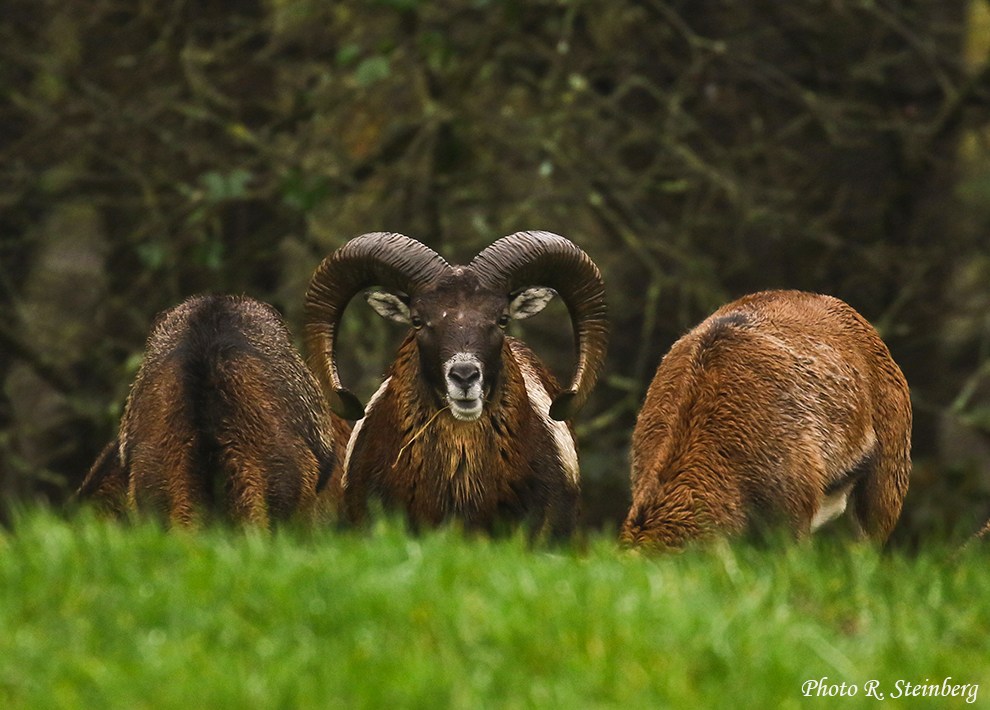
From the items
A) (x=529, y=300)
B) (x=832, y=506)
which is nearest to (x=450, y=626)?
(x=529, y=300)

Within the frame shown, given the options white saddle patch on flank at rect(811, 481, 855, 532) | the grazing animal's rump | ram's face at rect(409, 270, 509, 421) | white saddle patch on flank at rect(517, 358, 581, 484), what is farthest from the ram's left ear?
white saddle patch on flank at rect(811, 481, 855, 532)

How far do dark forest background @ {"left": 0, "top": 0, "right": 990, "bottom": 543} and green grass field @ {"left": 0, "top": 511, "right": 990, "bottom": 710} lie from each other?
654 cm

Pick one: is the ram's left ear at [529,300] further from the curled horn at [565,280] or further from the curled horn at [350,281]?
the curled horn at [350,281]

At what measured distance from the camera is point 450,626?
436 centimetres

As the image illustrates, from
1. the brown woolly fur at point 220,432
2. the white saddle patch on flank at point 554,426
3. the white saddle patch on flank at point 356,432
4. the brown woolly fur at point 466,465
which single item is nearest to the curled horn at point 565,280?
the white saddle patch on flank at point 554,426

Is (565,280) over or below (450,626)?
over

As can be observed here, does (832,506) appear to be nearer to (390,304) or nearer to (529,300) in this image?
(529,300)

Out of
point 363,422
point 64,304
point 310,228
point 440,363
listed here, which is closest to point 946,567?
point 440,363

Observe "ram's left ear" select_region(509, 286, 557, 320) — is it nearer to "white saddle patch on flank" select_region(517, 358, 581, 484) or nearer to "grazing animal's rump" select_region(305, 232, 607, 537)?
"grazing animal's rump" select_region(305, 232, 607, 537)

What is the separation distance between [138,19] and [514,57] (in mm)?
3321

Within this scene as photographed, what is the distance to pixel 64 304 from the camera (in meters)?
13.8

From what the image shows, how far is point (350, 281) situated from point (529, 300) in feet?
→ 3.32

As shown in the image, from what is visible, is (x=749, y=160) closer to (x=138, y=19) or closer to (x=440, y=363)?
(x=138, y=19)

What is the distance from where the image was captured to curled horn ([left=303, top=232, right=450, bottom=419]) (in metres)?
7.59
